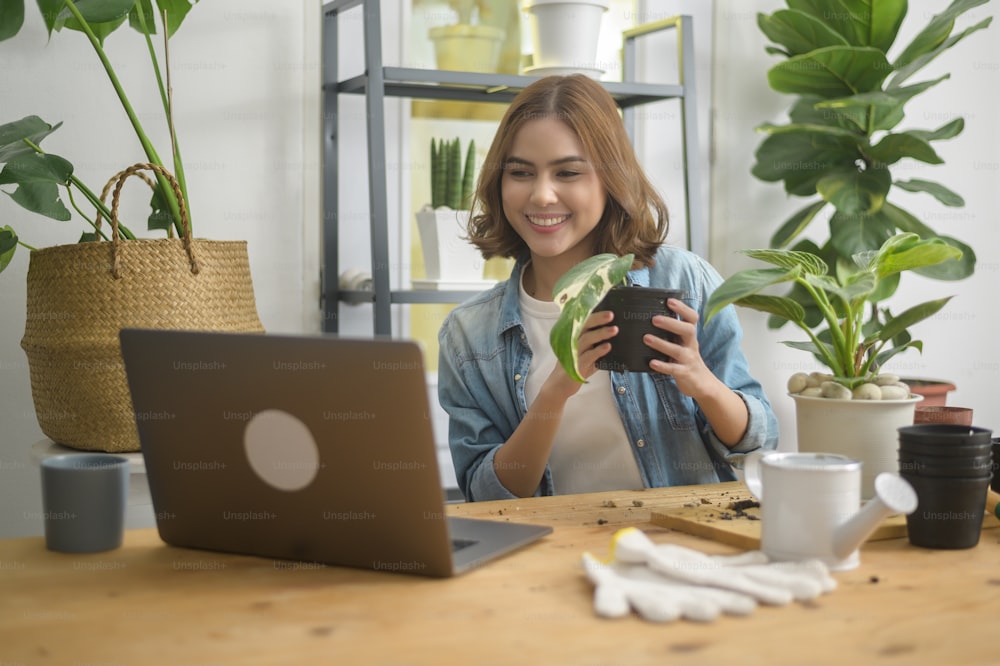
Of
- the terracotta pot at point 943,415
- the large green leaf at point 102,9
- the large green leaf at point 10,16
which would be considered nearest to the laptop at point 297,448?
the terracotta pot at point 943,415

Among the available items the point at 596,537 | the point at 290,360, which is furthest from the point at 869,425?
the point at 290,360

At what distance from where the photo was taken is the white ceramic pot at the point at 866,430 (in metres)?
1.39

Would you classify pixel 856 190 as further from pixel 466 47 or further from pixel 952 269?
pixel 466 47

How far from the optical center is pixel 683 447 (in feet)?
6.07

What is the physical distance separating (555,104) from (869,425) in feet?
2.77

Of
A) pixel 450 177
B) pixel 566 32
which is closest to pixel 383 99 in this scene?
pixel 450 177

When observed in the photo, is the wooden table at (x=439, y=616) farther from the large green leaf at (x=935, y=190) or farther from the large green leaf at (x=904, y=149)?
the large green leaf at (x=935, y=190)

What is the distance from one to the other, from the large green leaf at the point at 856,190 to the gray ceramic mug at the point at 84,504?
6.86 feet

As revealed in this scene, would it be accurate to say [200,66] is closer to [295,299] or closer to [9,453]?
[295,299]

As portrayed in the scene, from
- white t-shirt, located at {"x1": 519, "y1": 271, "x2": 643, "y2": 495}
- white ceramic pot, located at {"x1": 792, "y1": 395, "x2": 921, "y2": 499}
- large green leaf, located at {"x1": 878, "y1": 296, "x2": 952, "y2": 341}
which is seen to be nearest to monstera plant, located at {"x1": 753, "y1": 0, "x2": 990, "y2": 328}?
large green leaf, located at {"x1": 878, "y1": 296, "x2": 952, "y2": 341}

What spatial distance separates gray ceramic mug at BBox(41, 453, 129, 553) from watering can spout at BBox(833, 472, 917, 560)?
777mm

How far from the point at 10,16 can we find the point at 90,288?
579 millimetres

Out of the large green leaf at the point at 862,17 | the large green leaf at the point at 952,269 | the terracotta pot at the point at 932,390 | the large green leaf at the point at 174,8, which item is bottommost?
the terracotta pot at the point at 932,390

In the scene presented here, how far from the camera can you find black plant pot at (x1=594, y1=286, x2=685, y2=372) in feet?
4.53
